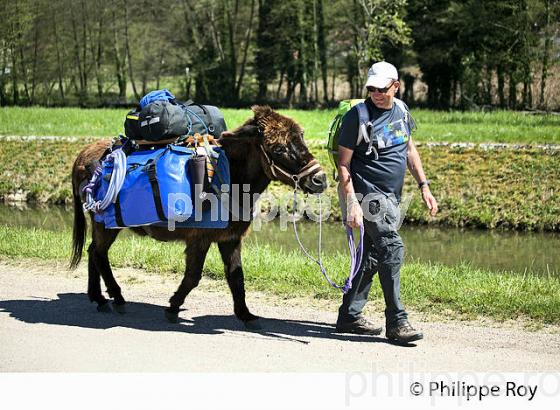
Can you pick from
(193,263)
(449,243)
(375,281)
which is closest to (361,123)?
(193,263)

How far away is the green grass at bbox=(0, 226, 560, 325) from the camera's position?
8.10 metres

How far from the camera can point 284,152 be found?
278 inches

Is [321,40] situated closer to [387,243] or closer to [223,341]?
[387,243]

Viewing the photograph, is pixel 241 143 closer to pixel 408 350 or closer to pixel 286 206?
pixel 408 350

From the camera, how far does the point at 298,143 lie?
7.06 meters

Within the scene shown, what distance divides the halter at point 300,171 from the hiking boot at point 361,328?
1.46 metres

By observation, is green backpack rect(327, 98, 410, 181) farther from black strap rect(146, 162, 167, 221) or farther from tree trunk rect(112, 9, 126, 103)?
tree trunk rect(112, 9, 126, 103)

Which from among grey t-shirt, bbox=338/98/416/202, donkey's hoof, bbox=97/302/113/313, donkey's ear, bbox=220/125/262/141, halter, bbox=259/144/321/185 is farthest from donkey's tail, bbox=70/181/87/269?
grey t-shirt, bbox=338/98/416/202

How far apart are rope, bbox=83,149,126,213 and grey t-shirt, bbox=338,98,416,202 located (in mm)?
2251

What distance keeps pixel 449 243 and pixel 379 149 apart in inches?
392

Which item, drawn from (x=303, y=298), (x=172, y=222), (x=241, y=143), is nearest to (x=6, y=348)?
(x=172, y=222)

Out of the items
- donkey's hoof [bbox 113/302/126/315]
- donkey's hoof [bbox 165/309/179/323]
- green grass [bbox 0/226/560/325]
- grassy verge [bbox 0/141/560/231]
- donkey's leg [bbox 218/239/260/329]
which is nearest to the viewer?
donkey's leg [bbox 218/239/260/329]

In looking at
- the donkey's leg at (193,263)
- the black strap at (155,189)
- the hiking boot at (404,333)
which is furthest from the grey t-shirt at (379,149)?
the black strap at (155,189)

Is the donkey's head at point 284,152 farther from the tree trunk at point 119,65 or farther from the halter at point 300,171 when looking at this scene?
the tree trunk at point 119,65
